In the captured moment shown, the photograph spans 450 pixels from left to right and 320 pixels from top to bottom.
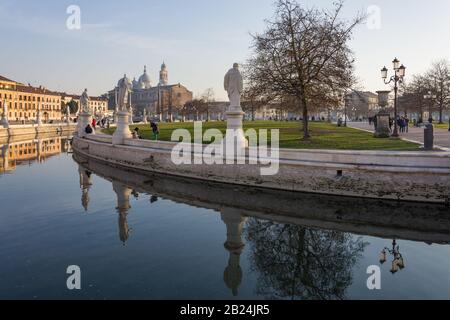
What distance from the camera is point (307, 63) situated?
74.7 feet

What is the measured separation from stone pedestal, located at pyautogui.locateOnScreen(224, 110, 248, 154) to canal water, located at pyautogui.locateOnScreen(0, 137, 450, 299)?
2.00m

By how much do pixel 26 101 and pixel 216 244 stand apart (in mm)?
106946

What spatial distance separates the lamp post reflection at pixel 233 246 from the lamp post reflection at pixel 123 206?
2674mm

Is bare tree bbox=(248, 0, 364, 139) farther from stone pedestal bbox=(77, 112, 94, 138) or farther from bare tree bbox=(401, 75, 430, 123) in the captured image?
bare tree bbox=(401, 75, 430, 123)

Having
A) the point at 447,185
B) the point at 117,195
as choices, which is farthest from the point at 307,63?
the point at 117,195

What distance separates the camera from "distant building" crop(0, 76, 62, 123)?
9119cm

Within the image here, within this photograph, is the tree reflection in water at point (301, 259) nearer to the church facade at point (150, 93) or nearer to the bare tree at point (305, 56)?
the bare tree at point (305, 56)

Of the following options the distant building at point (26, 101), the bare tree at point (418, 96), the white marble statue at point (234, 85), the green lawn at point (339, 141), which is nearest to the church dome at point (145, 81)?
the distant building at point (26, 101)

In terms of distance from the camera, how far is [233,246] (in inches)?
353

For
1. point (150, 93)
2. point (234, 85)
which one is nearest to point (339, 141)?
point (234, 85)

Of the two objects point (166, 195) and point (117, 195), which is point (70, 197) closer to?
point (117, 195)

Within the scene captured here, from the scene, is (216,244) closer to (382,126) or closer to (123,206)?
(123,206)

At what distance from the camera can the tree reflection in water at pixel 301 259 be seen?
22.2 ft

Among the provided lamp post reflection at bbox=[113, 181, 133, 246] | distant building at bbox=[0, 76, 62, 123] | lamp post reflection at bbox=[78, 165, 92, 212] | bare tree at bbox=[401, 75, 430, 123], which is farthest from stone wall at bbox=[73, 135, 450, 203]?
distant building at bbox=[0, 76, 62, 123]
